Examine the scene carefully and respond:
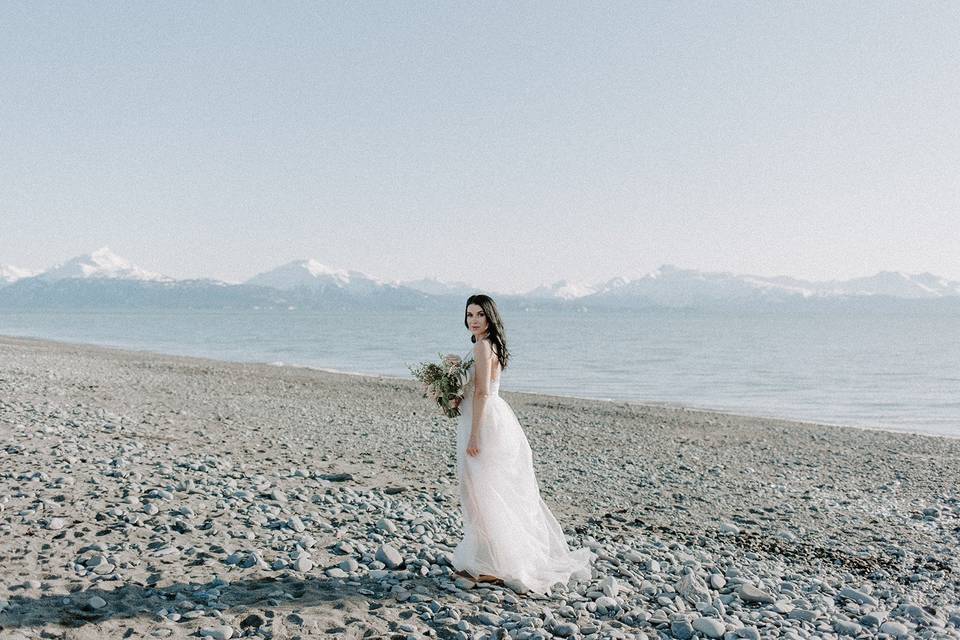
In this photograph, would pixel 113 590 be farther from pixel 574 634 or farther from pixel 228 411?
pixel 228 411

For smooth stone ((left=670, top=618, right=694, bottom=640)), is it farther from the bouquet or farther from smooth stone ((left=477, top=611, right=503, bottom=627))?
the bouquet

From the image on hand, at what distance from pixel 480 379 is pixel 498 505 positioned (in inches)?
49.9

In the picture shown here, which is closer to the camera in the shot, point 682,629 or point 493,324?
point 682,629

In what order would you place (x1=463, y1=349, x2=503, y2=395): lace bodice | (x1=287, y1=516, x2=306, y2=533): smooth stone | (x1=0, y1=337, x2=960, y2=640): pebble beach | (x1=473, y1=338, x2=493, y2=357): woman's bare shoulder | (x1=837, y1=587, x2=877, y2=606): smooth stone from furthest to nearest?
(x1=287, y1=516, x2=306, y2=533): smooth stone < (x1=837, y1=587, x2=877, y2=606): smooth stone < (x1=463, y1=349, x2=503, y2=395): lace bodice < (x1=473, y1=338, x2=493, y2=357): woman's bare shoulder < (x1=0, y1=337, x2=960, y2=640): pebble beach

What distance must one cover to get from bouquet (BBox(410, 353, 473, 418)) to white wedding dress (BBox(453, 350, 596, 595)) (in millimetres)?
78

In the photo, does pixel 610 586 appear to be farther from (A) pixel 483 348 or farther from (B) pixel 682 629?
(A) pixel 483 348

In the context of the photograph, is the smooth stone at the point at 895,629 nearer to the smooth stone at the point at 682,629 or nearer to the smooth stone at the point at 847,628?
the smooth stone at the point at 847,628

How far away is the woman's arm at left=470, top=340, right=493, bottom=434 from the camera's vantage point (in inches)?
255

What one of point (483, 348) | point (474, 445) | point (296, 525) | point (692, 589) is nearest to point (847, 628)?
point (692, 589)

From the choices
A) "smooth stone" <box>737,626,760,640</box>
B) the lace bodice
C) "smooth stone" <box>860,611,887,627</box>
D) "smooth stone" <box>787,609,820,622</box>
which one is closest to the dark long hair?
the lace bodice

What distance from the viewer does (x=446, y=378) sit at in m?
6.69

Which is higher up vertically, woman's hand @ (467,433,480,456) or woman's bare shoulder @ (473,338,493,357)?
woman's bare shoulder @ (473,338,493,357)

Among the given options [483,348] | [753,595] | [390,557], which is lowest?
[753,595]

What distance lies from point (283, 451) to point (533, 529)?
7.69 meters
